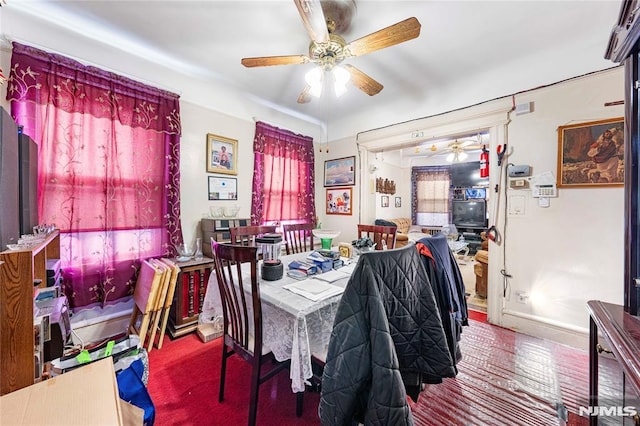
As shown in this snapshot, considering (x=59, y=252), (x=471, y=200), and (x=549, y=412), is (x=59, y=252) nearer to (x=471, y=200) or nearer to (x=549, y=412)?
(x=549, y=412)

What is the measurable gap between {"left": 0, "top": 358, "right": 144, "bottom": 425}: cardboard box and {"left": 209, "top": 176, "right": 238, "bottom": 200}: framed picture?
2.16 meters

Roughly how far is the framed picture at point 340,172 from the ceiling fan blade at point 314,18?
223cm

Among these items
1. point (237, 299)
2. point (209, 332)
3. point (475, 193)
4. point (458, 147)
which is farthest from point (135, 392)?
point (475, 193)

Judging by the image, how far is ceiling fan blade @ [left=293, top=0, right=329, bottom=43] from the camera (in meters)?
1.23

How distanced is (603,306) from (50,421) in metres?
1.87

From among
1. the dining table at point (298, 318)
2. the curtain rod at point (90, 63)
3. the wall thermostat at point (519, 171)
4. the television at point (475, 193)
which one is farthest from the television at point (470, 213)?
the curtain rod at point (90, 63)

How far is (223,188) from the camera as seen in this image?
2834 millimetres

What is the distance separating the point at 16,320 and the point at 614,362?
212 centimetres

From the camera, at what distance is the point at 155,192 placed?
229 centimetres

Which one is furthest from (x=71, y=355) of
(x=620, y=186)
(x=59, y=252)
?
(x=620, y=186)

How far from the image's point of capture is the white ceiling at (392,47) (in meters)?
1.70

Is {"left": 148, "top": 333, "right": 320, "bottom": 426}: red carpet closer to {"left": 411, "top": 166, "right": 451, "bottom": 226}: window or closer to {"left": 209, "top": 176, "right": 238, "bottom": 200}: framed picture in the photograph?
{"left": 209, "top": 176, "right": 238, "bottom": 200}: framed picture

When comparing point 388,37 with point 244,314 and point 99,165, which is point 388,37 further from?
point 99,165

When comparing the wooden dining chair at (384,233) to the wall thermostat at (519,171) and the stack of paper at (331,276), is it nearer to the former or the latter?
the stack of paper at (331,276)
